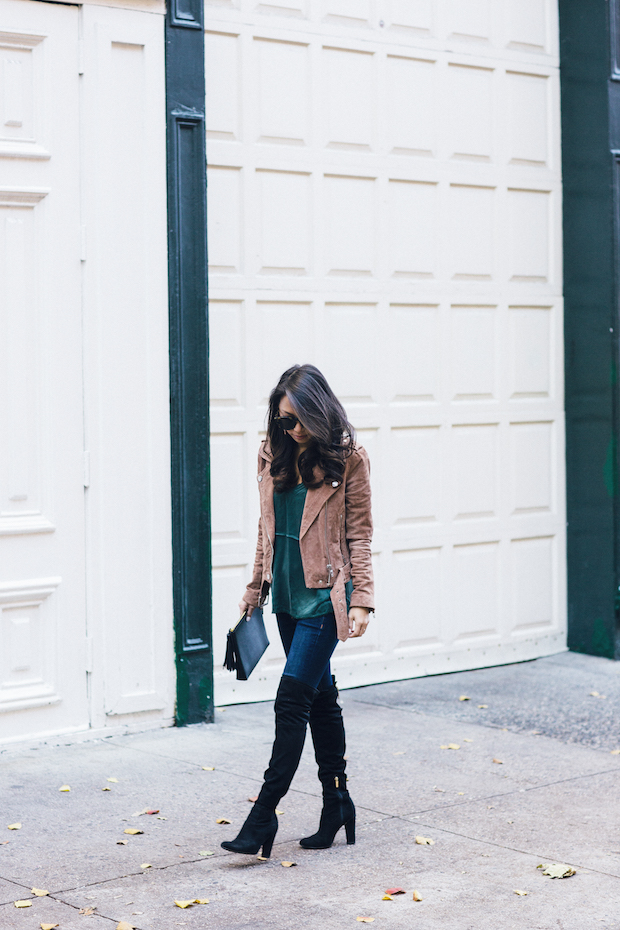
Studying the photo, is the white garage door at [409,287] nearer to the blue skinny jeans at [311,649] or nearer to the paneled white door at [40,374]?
the paneled white door at [40,374]

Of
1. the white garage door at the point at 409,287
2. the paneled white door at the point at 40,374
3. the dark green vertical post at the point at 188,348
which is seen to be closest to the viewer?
the paneled white door at the point at 40,374

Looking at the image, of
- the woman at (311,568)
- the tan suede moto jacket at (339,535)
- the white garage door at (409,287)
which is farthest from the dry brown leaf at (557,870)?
the white garage door at (409,287)

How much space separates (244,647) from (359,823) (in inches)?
34.9

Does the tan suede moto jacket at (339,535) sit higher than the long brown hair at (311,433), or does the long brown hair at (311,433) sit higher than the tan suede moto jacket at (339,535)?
the long brown hair at (311,433)

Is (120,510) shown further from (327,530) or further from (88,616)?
(327,530)

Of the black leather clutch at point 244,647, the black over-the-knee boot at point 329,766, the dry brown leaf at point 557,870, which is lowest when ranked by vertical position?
the dry brown leaf at point 557,870

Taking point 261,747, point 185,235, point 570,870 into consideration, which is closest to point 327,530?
point 570,870

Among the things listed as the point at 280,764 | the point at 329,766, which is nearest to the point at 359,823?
the point at 329,766

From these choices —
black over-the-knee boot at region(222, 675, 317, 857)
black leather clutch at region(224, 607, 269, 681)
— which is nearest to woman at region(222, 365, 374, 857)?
black over-the-knee boot at region(222, 675, 317, 857)

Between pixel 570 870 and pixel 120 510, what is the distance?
110 inches

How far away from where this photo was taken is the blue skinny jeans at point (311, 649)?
4.47m

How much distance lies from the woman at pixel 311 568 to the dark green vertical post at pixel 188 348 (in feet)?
5.43

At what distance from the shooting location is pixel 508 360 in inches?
313

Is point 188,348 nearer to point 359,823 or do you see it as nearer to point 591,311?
point 359,823
